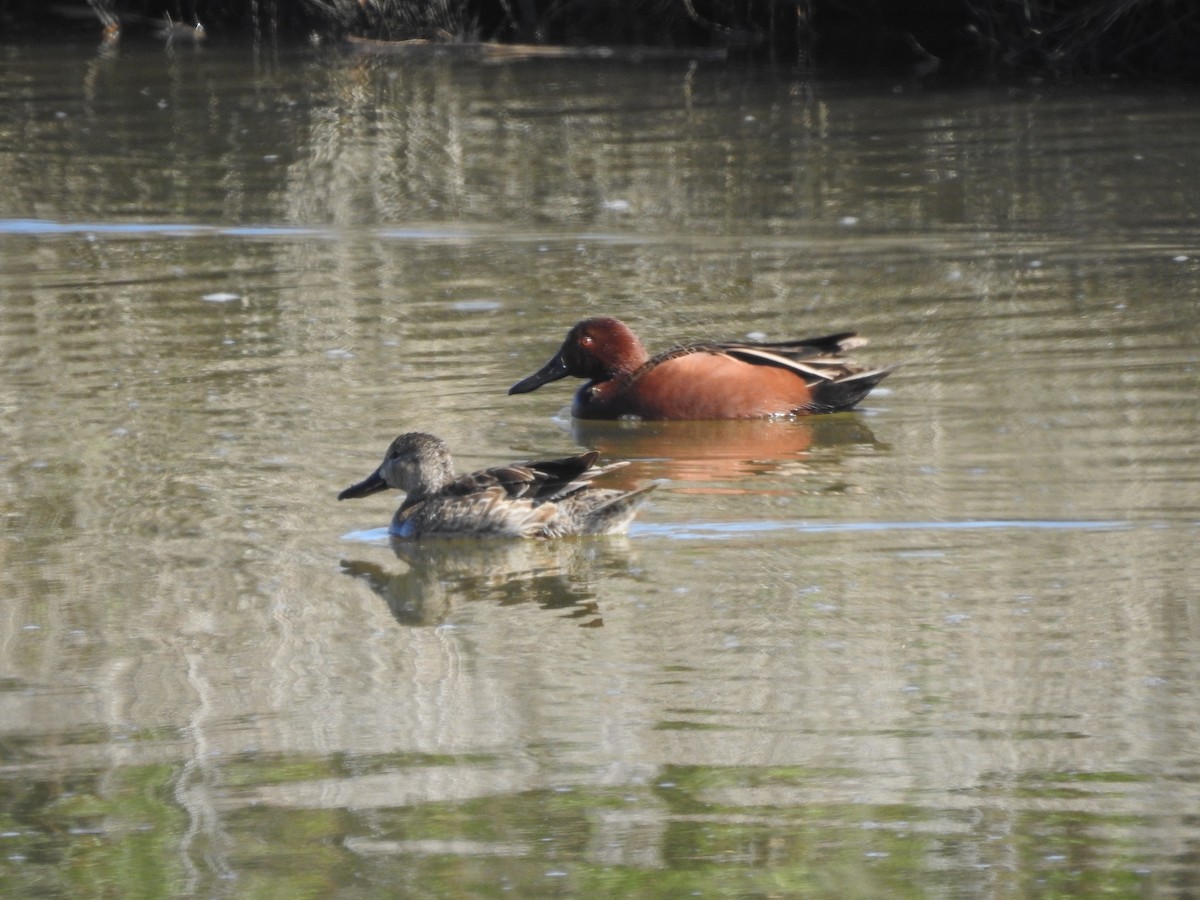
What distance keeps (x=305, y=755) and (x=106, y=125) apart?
43.3 ft

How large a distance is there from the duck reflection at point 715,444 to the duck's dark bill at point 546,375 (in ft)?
0.73

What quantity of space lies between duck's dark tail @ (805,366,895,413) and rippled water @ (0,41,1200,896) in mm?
106

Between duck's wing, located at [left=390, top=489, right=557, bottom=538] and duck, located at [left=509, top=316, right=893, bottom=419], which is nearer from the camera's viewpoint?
duck's wing, located at [left=390, top=489, right=557, bottom=538]

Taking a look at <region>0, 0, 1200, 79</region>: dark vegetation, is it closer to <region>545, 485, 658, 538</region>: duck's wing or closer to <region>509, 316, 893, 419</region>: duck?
<region>509, 316, 893, 419</region>: duck

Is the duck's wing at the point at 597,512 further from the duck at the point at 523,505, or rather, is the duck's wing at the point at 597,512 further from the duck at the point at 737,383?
the duck at the point at 737,383

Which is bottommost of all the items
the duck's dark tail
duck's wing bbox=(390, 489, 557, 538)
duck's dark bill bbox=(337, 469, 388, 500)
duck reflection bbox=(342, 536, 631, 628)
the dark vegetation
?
duck reflection bbox=(342, 536, 631, 628)

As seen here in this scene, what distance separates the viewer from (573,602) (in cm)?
606

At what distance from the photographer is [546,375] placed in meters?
8.59

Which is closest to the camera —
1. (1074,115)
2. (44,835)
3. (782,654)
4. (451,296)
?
(44,835)

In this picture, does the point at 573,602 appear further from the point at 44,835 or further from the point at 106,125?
the point at 106,125

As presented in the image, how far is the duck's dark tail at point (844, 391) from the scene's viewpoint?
328 inches

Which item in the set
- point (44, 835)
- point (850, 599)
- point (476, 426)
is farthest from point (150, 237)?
point (44, 835)

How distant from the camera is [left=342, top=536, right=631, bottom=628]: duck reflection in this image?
239 inches

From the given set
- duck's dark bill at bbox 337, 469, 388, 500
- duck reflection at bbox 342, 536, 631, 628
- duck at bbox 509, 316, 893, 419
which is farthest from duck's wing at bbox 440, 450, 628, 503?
duck at bbox 509, 316, 893, 419
